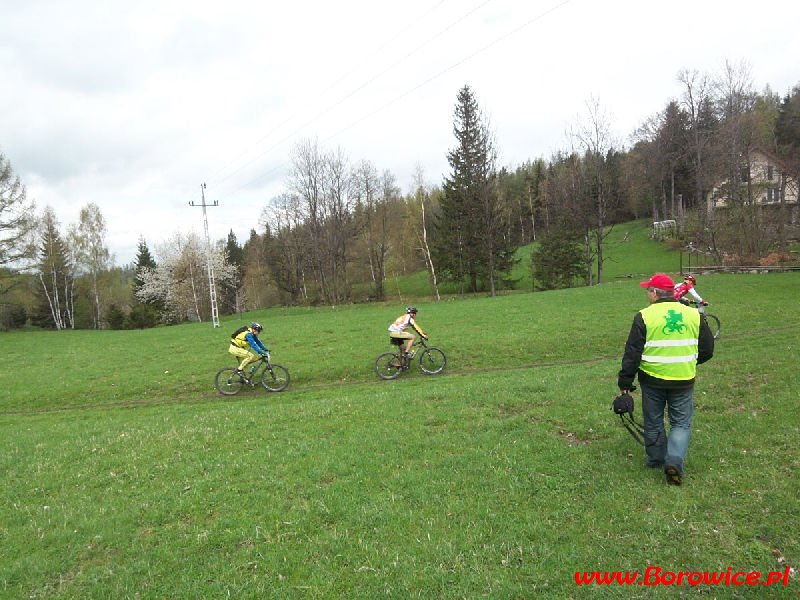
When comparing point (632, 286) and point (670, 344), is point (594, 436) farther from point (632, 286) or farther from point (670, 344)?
point (632, 286)

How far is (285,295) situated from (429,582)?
61690 millimetres

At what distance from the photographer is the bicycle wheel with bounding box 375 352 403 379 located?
14523 millimetres

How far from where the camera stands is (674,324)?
516 centimetres

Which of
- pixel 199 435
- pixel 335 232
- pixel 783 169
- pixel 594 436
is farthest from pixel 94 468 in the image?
pixel 783 169

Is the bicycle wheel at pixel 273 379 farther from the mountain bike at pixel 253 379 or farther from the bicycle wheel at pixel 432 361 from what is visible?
the bicycle wheel at pixel 432 361

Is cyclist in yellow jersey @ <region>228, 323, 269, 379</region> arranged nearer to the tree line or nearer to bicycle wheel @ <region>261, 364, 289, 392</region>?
bicycle wheel @ <region>261, 364, 289, 392</region>

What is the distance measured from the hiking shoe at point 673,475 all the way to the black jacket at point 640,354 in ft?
3.16

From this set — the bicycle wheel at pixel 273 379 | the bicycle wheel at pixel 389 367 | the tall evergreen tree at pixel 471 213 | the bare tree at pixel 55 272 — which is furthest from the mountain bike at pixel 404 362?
the bare tree at pixel 55 272

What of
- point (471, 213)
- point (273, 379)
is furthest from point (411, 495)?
point (471, 213)

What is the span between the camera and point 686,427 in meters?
5.16

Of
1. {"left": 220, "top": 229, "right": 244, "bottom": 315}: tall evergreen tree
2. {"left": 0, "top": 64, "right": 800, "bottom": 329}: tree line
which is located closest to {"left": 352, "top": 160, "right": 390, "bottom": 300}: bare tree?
{"left": 0, "top": 64, "right": 800, "bottom": 329}: tree line

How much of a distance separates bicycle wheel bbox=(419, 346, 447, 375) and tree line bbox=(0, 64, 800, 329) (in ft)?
74.9

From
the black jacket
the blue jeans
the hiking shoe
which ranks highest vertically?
the black jacket

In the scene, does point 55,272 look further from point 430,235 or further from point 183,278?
point 430,235
